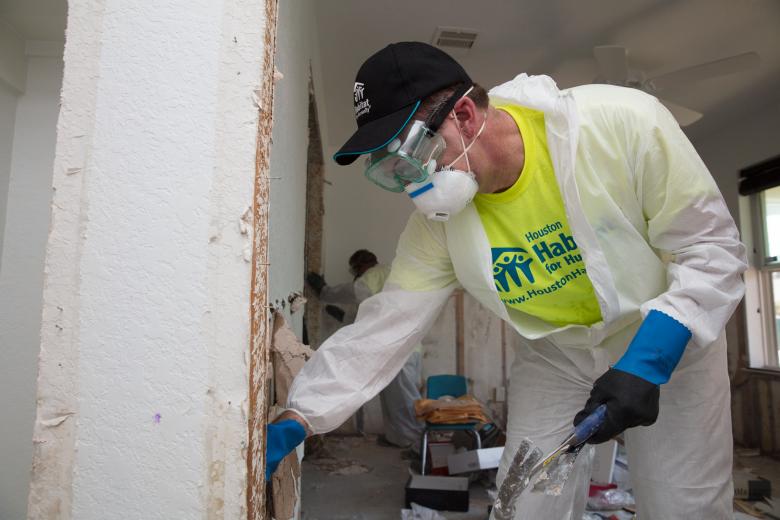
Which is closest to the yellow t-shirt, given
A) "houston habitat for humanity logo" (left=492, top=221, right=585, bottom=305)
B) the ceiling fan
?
"houston habitat for humanity logo" (left=492, top=221, right=585, bottom=305)

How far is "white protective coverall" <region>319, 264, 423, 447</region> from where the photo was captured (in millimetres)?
4168

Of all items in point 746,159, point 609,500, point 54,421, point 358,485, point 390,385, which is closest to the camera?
point 54,421

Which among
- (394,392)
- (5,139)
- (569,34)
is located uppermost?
(569,34)

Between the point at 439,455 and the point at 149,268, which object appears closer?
the point at 149,268

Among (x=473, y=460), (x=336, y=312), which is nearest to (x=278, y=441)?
(x=473, y=460)

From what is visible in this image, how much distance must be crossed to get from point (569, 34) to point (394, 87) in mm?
2709

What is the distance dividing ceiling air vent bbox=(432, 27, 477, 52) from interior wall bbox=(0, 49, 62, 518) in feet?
6.99

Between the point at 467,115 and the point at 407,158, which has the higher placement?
the point at 467,115

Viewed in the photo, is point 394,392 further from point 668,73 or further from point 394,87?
point 394,87

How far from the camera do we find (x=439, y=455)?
3.43 m

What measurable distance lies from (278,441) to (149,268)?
1.27 feet

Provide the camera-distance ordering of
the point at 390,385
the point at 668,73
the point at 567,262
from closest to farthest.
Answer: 1. the point at 567,262
2. the point at 668,73
3. the point at 390,385

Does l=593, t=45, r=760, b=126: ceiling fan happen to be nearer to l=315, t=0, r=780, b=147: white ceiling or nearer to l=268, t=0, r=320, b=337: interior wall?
l=315, t=0, r=780, b=147: white ceiling

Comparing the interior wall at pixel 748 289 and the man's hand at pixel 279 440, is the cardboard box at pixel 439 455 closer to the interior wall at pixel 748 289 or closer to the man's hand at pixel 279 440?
the man's hand at pixel 279 440
